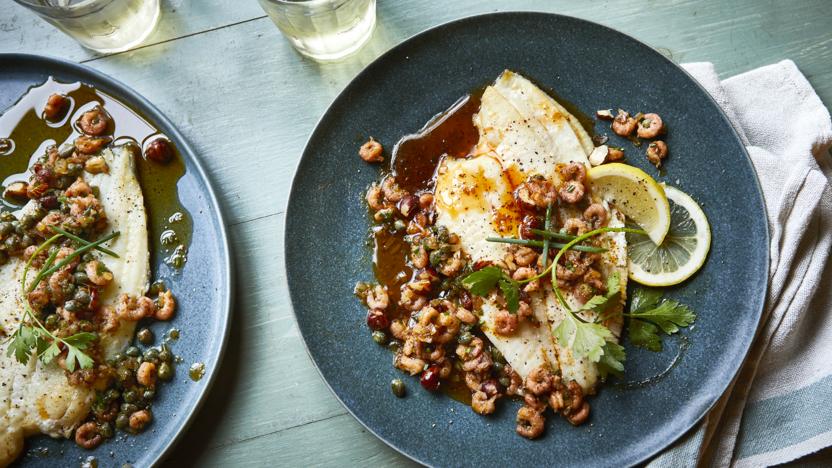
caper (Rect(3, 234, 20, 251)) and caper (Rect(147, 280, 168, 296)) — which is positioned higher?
caper (Rect(3, 234, 20, 251))

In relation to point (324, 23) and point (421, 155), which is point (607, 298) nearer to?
point (421, 155)

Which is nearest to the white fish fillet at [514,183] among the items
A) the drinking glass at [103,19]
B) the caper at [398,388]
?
the caper at [398,388]

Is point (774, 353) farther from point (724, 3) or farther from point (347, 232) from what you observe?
point (347, 232)

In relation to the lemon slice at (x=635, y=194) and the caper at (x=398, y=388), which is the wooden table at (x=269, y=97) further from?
the lemon slice at (x=635, y=194)

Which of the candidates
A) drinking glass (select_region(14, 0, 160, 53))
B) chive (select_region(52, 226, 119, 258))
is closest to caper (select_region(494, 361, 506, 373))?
chive (select_region(52, 226, 119, 258))

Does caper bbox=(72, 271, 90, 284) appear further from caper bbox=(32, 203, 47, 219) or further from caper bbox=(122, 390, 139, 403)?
caper bbox=(122, 390, 139, 403)

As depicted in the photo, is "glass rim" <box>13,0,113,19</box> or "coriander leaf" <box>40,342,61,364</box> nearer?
"coriander leaf" <box>40,342,61,364</box>

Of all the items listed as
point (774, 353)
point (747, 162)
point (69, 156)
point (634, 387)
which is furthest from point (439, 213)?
point (69, 156)
